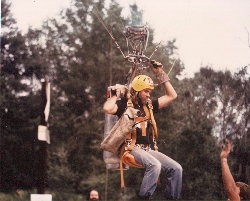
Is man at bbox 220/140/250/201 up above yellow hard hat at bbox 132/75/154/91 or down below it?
Result: below

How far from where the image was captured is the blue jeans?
6.52m

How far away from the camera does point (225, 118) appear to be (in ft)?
102

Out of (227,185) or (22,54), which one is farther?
(22,54)

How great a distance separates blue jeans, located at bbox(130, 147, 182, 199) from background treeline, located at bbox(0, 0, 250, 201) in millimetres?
21997

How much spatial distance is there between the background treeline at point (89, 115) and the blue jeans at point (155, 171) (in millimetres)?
21997

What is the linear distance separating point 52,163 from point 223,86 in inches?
501

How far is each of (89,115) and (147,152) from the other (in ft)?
81.9

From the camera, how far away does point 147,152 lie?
6.83 metres

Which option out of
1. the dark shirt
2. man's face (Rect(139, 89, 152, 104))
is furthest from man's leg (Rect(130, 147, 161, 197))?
man's face (Rect(139, 89, 152, 104))

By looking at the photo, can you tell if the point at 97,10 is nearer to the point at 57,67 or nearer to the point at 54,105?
the point at 57,67

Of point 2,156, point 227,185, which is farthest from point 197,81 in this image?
point 227,185

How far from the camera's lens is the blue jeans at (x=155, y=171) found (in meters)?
6.52

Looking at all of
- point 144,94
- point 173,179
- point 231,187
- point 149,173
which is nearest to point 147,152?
point 149,173

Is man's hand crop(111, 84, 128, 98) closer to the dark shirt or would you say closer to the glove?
the dark shirt
